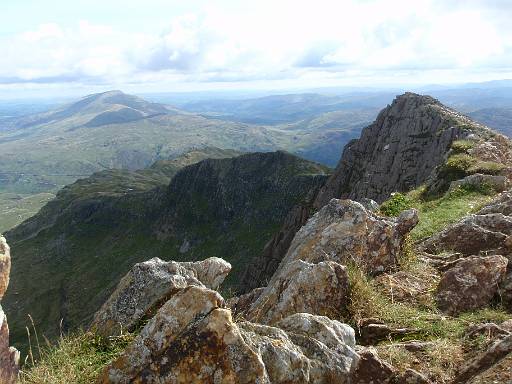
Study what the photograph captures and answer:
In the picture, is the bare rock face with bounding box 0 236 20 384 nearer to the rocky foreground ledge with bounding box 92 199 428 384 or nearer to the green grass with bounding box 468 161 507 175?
the rocky foreground ledge with bounding box 92 199 428 384

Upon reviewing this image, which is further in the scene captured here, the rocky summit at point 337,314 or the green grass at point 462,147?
the green grass at point 462,147

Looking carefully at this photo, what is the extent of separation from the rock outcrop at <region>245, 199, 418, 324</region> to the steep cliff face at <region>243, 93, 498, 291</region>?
143ft

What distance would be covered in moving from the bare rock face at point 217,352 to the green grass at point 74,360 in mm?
Result: 667

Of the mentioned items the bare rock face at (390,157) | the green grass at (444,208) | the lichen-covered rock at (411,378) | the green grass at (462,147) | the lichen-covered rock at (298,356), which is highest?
the lichen-covered rock at (298,356)

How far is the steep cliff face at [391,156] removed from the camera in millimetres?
72562

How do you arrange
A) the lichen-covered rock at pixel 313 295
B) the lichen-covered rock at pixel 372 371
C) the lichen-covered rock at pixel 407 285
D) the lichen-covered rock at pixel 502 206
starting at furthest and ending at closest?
the lichen-covered rock at pixel 502 206 → the lichen-covered rock at pixel 407 285 → the lichen-covered rock at pixel 313 295 → the lichen-covered rock at pixel 372 371

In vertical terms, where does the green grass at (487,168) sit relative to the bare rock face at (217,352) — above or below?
below

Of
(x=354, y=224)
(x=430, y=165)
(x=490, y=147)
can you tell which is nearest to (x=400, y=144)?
(x=430, y=165)

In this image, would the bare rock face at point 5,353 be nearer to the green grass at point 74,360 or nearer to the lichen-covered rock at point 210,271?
the green grass at point 74,360

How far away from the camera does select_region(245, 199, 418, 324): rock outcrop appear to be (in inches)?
489

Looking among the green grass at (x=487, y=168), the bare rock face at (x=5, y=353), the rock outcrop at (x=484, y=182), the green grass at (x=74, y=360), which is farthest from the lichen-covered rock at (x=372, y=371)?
the green grass at (x=487, y=168)

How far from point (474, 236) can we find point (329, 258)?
6592 mm

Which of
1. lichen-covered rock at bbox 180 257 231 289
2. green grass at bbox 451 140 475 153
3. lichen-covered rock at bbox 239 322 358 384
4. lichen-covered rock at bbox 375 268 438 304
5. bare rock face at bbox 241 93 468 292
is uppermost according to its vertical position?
lichen-covered rock at bbox 239 322 358 384

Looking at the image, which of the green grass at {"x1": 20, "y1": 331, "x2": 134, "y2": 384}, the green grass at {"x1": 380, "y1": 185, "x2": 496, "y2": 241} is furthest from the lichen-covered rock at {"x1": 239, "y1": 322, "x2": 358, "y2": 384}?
the green grass at {"x1": 380, "y1": 185, "x2": 496, "y2": 241}
